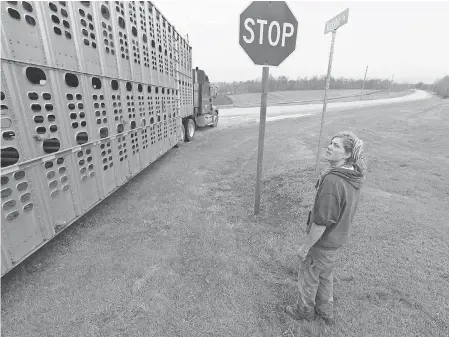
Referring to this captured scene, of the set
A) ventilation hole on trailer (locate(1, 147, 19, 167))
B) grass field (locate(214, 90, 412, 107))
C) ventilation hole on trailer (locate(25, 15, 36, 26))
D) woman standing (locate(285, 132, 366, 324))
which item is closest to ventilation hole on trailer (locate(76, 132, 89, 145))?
ventilation hole on trailer (locate(1, 147, 19, 167))

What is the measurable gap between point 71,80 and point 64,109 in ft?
1.78

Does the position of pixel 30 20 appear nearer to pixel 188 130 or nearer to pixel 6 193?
pixel 6 193

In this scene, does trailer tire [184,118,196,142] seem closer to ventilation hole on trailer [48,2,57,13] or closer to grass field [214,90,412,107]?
ventilation hole on trailer [48,2,57,13]

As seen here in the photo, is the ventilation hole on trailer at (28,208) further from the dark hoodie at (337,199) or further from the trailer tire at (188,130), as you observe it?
the trailer tire at (188,130)

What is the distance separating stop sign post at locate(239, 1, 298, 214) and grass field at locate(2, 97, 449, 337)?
2535 millimetres

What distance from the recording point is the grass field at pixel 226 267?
2289mm

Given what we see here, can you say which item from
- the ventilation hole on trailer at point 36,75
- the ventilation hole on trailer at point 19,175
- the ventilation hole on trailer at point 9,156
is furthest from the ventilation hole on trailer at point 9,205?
the ventilation hole on trailer at point 36,75

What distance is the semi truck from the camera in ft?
8.40

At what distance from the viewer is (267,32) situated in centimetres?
323

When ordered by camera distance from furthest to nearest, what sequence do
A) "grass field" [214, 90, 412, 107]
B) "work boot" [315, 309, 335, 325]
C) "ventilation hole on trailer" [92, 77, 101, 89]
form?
"grass field" [214, 90, 412, 107] → "ventilation hole on trailer" [92, 77, 101, 89] → "work boot" [315, 309, 335, 325]

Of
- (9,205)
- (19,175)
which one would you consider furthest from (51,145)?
(9,205)

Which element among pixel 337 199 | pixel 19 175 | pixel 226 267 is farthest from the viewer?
pixel 226 267

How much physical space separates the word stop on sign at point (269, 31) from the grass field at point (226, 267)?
279 cm

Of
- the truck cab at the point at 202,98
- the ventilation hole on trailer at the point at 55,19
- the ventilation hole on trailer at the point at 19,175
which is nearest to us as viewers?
the ventilation hole on trailer at the point at 19,175
